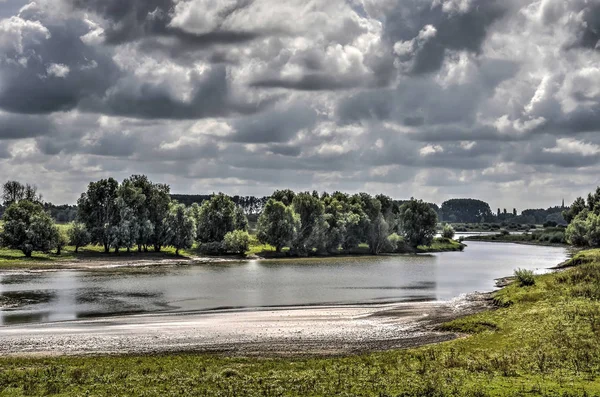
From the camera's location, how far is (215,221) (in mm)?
169500

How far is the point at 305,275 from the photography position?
105 metres

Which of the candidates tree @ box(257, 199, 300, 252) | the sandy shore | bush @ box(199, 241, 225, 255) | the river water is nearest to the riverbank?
bush @ box(199, 241, 225, 255)

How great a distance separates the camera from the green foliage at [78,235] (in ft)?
469

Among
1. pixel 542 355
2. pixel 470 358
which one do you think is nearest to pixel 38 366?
pixel 470 358

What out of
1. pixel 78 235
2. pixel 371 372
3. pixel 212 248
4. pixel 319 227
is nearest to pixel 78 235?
pixel 78 235

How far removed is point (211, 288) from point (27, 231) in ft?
218

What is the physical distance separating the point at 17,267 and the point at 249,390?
102 metres

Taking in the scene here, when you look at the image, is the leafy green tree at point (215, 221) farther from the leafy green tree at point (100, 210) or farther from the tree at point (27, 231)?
the tree at point (27, 231)

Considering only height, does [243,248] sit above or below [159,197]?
below

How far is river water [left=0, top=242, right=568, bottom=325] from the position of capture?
61.5m

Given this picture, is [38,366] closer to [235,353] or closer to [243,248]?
[235,353]

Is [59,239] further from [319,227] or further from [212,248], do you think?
[319,227]

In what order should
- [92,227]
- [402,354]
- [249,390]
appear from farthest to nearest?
[92,227]
[402,354]
[249,390]

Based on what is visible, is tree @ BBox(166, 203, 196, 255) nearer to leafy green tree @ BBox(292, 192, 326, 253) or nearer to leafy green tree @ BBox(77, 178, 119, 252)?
leafy green tree @ BBox(77, 178, 119, 252)
